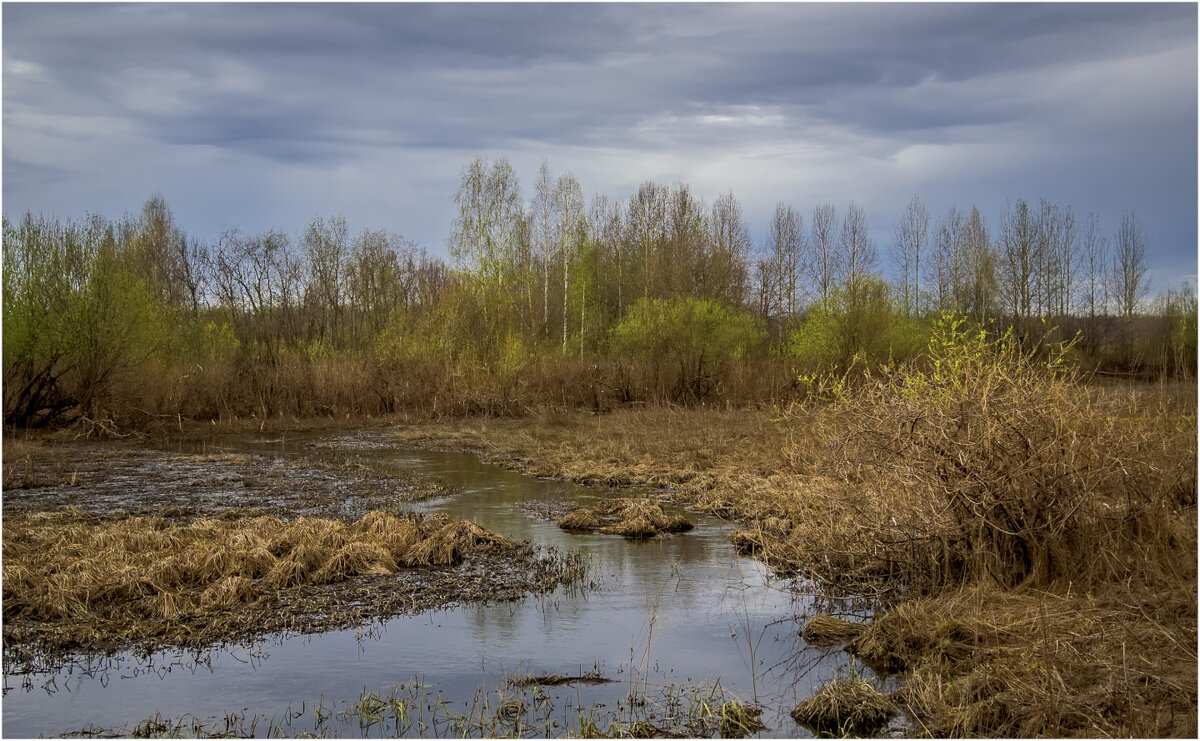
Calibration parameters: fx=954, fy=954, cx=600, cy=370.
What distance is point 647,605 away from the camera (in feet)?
26.9

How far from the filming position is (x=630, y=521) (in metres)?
11.2

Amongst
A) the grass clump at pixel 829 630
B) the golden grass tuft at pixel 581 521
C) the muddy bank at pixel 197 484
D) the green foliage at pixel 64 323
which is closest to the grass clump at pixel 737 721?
the grass clump at pixel 829 630

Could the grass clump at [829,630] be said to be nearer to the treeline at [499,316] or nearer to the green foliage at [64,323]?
the treeline at [499,316]

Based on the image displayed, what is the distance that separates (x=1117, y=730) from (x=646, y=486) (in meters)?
10.0

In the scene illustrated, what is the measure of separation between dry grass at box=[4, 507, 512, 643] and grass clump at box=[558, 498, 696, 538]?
154 cm

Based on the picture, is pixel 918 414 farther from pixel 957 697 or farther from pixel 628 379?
pixel 628 379

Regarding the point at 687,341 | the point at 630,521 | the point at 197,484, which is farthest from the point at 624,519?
the point at 687,341

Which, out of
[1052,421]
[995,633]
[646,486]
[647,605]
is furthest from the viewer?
[646,486]

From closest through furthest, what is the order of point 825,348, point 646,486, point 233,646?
1. point 233,646
2. point 646,486
3. point 825,348

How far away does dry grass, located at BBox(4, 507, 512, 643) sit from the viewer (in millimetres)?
7605

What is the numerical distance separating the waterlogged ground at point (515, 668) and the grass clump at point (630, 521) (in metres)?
0.23

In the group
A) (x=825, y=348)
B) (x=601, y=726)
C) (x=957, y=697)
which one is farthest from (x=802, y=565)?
(x=825, y=348)

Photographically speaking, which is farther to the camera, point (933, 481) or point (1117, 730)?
point (933, 481)

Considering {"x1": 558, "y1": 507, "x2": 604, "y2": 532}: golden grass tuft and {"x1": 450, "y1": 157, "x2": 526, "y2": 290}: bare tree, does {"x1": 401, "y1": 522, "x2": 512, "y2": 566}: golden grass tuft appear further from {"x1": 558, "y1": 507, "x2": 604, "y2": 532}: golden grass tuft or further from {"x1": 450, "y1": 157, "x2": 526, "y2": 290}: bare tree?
{"x1": 450, "y1": 157, "x2": 526, "y2": 290}: bare tree
